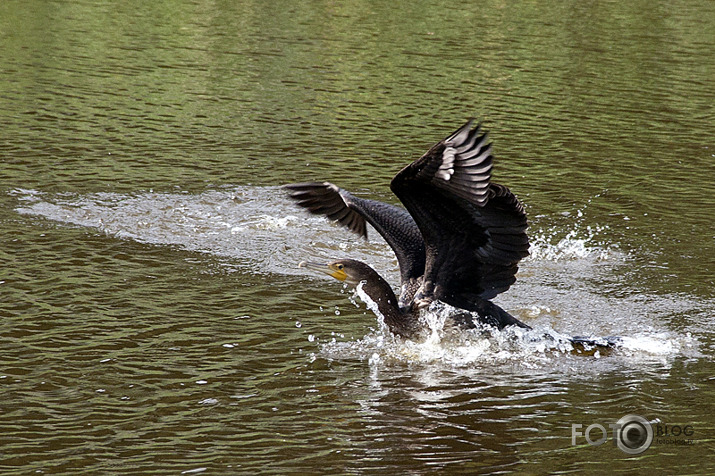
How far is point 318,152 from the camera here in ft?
52.2

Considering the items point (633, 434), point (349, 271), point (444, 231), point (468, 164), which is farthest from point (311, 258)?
point (633, 434)

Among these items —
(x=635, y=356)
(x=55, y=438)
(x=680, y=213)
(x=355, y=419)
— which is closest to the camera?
(x=55, y=438)

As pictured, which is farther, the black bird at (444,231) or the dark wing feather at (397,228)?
the dark wing feather at (397,228)

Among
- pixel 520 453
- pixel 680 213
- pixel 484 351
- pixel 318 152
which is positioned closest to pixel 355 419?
pixel 520 453

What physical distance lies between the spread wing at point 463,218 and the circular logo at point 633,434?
1.67 meters

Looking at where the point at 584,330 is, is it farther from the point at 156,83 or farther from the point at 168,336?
the point at 156,83

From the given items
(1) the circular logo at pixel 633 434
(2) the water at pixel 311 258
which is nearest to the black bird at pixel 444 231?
(2) the water at pixel 311 258

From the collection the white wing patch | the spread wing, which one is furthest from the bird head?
the white wing patch

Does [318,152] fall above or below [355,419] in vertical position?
above

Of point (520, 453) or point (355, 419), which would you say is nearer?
point (520, 453)

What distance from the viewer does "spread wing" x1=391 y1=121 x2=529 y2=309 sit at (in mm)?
6969

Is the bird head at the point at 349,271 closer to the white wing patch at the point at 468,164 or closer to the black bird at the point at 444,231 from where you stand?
the black bird at the point at 444,231

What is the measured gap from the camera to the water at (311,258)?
689cm

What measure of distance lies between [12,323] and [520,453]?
465 cm
